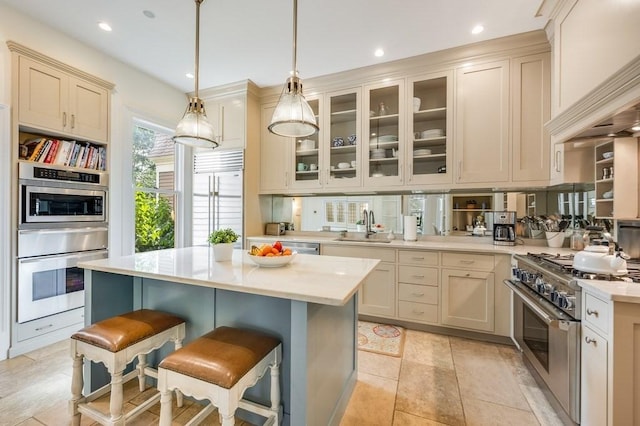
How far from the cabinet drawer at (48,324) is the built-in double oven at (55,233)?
1.9 inches

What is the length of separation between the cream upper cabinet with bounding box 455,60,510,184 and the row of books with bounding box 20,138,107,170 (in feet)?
12.7

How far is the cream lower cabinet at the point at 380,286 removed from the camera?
294 centimetres

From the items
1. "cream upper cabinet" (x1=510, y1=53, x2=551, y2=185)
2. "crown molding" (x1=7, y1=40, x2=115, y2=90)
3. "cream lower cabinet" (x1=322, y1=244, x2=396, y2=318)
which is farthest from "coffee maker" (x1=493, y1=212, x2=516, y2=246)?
"crown molding" (x1=7, y1=40, x2=115, y2=90)

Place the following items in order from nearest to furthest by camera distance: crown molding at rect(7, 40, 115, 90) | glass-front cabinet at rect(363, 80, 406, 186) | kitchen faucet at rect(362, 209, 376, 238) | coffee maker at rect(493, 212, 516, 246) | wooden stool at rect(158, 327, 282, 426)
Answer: wooden stool at rect(158, 327, 282, 426) → crown molding at rect(7, 40, 115, 90) → coffee maker at rect(493, 212, 516, 246) → glass-front cabinet at rect(363, 80, 406, 186) → kitchen faucet at rect(362, 209, 376, 238)

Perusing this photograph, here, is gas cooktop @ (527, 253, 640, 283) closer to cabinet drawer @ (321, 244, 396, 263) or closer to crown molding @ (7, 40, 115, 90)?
cabinet drawer @ (321, 244, 396, 263)

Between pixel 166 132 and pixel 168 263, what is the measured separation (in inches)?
109

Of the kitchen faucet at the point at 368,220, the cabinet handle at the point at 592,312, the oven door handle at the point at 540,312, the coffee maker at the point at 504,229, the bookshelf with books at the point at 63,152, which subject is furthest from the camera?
the kitchen faucet at the point at 368,220

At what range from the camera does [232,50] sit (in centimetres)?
295

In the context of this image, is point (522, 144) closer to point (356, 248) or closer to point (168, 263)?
point (356, 248)

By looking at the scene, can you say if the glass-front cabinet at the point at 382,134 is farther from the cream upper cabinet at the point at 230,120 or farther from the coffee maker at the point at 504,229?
the cream upper cabinet at the point at 230,120

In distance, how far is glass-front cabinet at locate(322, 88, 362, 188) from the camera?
347cm

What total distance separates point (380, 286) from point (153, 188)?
3159mm

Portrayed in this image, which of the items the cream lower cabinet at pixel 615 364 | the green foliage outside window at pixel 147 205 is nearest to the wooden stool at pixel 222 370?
the cream lower cabinet at pixel 615 364

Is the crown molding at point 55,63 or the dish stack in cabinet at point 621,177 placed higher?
the crown molding at point 55,63
